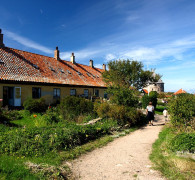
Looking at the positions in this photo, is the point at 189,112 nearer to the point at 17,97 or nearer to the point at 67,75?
the point at 17,97

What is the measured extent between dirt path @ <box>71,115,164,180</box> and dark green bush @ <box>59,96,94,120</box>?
15.8 feet

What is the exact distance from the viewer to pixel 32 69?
54.4 feet

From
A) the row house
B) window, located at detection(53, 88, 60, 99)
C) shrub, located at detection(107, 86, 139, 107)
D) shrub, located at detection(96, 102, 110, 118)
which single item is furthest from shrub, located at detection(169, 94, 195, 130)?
window, located at detection(53, 88, 60, 99)

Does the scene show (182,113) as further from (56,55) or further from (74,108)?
(56,55)

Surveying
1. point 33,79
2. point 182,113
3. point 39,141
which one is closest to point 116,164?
point 39,141

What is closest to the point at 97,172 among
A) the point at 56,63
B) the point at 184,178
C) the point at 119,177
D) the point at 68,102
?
the point at 119,177

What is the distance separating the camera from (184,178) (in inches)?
145

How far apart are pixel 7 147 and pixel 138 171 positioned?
15.0 feet

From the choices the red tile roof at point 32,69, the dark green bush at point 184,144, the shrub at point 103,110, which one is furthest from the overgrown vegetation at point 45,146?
the red tile roof at point 32,69

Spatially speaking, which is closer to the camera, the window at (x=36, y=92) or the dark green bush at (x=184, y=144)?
the dark green bush at (x=184, y=144)

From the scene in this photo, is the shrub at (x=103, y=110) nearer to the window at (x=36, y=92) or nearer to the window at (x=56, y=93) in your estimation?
the window at (x=36, y=92)

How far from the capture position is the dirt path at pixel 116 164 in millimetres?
3972

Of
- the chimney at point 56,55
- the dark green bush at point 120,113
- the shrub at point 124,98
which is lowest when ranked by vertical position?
the dark green bush at point 120,113

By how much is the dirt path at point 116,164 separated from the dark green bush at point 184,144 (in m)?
1.01
